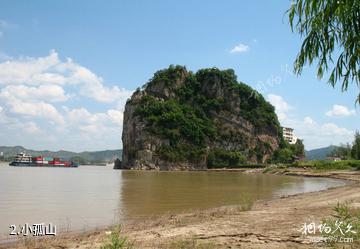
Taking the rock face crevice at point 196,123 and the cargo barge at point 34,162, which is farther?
the cargo barge at point 34,162

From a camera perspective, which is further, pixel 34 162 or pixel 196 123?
pixel 34 162

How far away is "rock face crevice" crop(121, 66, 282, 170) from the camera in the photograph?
15662 centimetres

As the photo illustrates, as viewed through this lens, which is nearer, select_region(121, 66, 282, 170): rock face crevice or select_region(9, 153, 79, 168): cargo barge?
select_region(121, 66, 282, 170): rock face crevice

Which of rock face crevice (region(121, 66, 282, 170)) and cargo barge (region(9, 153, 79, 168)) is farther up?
rock face crevice (region(121, 66, 282, 170))

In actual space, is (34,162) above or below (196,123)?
below

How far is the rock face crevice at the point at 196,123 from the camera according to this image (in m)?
157

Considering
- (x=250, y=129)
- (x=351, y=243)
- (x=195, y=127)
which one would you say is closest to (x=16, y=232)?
(x=351, y=243)

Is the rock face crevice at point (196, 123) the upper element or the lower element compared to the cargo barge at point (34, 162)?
upper

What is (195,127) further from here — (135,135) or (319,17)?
(319,17)

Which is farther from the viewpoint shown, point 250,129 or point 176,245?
point 250,129

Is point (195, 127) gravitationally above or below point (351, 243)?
above

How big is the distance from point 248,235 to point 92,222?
963 cm

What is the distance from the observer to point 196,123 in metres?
165

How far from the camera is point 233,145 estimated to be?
6624 inches
